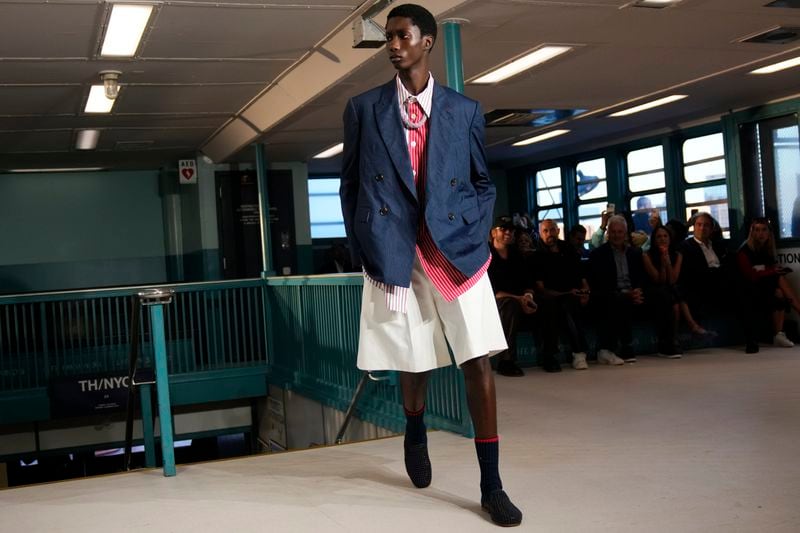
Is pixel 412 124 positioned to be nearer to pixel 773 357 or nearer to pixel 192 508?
pixel 192 508

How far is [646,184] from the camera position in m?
12.5

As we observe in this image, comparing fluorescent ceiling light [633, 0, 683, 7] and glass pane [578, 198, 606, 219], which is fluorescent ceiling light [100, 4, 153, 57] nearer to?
fluorescent ceiling light [633, 0, 683, 7]

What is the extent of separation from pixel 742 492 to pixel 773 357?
476cm

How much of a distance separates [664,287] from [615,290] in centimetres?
47

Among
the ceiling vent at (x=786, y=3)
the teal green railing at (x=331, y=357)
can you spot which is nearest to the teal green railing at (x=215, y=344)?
the teal green railing at (x=331, y=357)

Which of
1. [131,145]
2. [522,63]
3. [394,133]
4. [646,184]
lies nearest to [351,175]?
[394,133]

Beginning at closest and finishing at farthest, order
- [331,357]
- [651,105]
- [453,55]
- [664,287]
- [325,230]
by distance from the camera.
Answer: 1. [453,55]
2. [331,357]
3. [664,287]
4. [651,105]
5. [325,230]

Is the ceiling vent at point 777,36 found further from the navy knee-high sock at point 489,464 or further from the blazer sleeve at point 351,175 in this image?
the navy knee-high sock at point 489,464

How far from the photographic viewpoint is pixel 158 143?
11180 millimetres

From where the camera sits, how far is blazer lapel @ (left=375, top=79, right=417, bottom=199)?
3135mm

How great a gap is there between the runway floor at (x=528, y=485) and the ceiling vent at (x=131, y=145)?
6.93 meters

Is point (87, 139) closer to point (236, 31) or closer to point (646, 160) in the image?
point (236, 31)

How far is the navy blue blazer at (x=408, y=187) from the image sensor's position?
3.10 m

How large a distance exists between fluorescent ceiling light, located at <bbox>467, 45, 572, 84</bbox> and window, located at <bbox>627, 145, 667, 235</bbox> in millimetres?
4651
